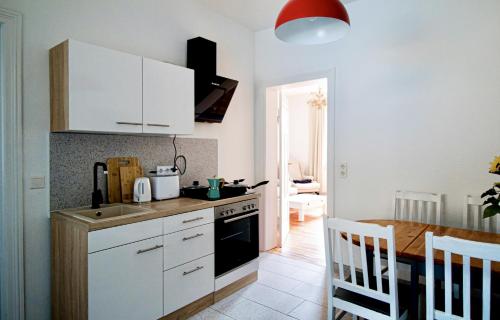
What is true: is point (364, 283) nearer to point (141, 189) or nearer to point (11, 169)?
point (141, 189)

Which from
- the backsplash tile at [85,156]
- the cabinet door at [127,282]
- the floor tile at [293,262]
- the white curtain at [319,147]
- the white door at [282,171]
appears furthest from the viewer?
the white curtain at [319,147]

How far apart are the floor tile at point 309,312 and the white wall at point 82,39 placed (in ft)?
5.45

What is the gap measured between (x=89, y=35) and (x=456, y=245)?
275 cm

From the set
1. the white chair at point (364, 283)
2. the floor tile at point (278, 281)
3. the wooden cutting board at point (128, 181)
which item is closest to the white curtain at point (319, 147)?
the floor tile at point (278, 281)

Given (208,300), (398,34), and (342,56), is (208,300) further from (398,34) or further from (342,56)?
(398,34)

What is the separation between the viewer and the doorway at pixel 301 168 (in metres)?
4.14

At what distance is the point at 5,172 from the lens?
2010mm

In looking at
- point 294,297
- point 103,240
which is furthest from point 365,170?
point 103,240

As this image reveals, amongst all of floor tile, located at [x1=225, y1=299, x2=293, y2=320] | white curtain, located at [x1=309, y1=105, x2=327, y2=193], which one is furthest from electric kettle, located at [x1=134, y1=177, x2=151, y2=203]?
white curtain, located at [x1=309, y1=105, x2=327, y2=193]

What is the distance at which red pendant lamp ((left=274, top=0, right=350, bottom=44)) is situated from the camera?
1756 mm

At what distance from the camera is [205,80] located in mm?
3088

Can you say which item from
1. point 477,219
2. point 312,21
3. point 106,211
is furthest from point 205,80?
point 477,219

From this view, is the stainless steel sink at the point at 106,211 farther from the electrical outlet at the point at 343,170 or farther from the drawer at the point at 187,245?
the electrical outlet at the point at 343,170

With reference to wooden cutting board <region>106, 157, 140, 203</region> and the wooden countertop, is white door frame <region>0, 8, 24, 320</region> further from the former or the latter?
wooden cutting board <region>106, 157, 140, 203</region>
